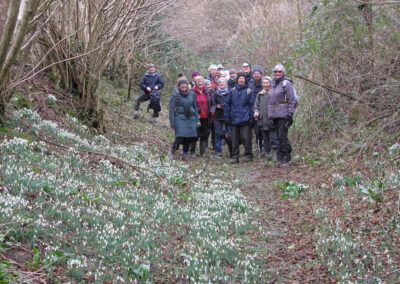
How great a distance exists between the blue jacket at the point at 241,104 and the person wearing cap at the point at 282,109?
138 centimetres

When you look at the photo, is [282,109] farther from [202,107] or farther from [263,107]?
[202,107]

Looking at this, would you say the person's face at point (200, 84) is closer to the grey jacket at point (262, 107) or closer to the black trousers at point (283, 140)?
the grey jacket at point (262, 107)

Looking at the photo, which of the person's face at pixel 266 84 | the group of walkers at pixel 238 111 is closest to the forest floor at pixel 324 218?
the group of walkers at pixel 238 111

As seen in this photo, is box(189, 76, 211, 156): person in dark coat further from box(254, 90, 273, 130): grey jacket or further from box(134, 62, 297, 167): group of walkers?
box(254, 90, 273, 130): grey jacket

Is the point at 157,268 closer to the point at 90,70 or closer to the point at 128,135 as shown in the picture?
the point at 90,70

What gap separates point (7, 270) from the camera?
3908 mm

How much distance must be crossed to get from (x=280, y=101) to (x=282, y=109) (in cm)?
25

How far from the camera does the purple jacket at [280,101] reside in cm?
1151

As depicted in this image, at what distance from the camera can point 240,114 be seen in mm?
13258

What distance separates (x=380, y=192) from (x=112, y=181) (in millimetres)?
4548

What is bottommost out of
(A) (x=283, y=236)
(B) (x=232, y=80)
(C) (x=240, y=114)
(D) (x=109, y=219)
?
(A) (x=283, y=236)

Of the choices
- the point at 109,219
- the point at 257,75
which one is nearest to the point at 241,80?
the point at 257,75

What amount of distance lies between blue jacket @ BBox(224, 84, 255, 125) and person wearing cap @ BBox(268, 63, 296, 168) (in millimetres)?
1381

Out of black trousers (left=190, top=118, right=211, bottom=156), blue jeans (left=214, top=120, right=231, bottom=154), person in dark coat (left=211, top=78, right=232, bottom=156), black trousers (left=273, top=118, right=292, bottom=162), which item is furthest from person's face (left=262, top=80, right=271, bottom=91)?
black trousers (left=190, top=118, right=211, bottom=156)
